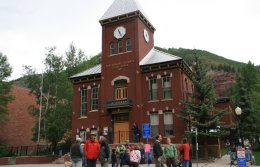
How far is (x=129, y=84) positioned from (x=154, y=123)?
462 cm

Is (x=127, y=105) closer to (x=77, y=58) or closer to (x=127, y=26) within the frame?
(x=127, y=26)

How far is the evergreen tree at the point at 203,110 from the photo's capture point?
2508cm

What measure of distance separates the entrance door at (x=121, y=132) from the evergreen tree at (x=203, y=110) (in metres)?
5.80

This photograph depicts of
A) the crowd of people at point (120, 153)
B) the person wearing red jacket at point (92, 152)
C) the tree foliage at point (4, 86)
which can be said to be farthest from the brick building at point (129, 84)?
the person wearing red jacket at point (92, 152)

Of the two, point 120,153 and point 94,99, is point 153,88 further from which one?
point 120,153

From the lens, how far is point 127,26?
32406 millimetres

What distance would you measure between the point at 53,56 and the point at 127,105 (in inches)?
697

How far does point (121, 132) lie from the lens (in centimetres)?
2997

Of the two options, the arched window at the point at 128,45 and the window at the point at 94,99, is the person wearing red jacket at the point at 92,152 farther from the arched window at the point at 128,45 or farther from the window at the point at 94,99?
the arched window at the point at 128,45

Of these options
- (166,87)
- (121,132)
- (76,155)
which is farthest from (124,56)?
(76,155)

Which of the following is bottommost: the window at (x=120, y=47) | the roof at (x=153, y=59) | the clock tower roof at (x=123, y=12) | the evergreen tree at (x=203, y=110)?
the evergreen tree at (x=203, y=110)

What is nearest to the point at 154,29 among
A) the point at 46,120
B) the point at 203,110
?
the point at 203,110

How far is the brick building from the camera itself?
95.0ft

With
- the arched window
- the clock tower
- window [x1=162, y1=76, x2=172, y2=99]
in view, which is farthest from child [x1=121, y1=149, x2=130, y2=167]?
the arched window
